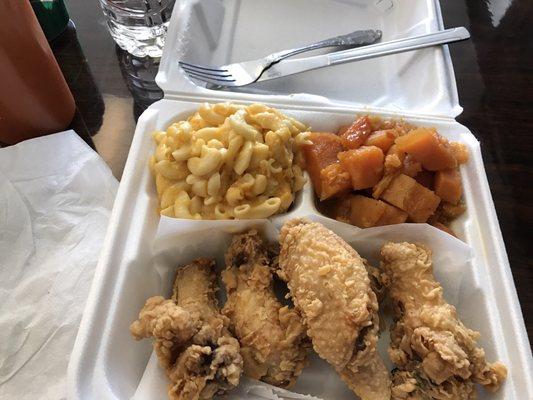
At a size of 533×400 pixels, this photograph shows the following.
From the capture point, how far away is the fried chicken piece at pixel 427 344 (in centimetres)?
90

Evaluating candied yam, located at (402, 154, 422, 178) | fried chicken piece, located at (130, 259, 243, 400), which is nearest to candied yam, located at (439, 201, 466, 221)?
candied yam, located at (402, 154, 422, 178)

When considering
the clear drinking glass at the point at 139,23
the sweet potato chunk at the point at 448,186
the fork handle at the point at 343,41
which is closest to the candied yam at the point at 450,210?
the sweet potato chunk at the point at 448,186

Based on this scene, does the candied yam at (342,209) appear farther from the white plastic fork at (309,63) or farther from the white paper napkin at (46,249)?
the white paper napkin at (46,249)

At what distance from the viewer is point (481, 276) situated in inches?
43.6

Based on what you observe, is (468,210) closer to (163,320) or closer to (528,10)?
(163,320)

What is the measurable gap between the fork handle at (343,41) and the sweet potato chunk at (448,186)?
28.3 inches

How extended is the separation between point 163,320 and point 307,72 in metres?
1.09

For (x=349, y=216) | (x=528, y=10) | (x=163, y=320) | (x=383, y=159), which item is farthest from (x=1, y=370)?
(x=528, y=10)

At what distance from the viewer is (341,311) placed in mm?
925

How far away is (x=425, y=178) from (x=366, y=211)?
7.5 inches

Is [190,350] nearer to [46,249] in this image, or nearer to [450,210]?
[46,249]

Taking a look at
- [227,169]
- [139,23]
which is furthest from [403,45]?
[139,23]

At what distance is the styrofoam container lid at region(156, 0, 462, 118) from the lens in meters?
1.44

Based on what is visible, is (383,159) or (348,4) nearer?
(383,159)
